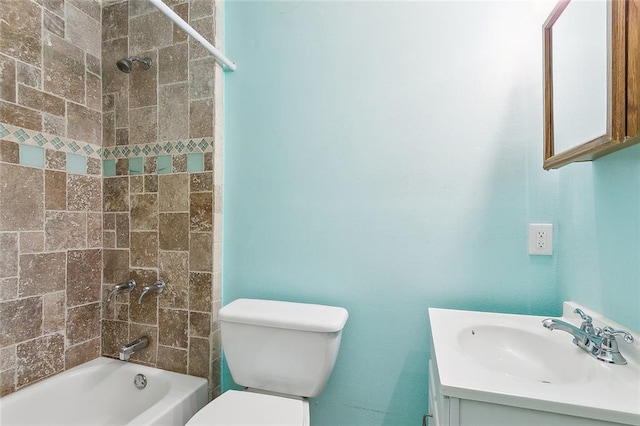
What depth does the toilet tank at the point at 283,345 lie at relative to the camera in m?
1.14

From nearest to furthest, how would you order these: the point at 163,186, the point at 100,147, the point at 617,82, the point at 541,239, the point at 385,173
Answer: the point at 617,82 → the point at 541,239 → the point at 385,173 → the point at 163,186 → the point at 100,147

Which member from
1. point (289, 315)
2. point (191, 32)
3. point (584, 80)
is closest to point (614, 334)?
point (584, 80)

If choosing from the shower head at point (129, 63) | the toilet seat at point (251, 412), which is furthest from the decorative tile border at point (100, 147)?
the toilet seat at point (251, 412)

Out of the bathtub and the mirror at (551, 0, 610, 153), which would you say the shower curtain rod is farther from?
the bathtub

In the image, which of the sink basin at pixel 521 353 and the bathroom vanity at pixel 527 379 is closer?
the bathroom vanity at pixel 527 379

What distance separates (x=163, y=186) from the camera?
1.48 meters

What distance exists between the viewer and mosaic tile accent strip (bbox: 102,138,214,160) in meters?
1.42

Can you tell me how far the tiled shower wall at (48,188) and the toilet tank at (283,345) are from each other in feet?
2.86

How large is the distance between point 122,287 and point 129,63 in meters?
1.08

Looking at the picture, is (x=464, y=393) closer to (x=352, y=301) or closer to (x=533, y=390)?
(x=533, y=390)

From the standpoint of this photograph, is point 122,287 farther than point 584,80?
Yes

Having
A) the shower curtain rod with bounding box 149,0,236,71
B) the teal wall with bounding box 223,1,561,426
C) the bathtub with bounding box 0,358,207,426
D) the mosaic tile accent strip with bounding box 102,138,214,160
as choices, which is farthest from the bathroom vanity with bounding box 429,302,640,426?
the shower curtain rod with bounding box 149,0,236,71

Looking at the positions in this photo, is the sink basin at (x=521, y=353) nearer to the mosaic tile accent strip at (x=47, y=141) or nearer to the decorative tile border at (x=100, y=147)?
the decorative tile border at (x=100, y=147)

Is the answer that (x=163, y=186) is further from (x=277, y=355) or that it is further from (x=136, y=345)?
(x=277, y=355)
